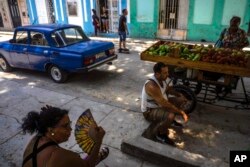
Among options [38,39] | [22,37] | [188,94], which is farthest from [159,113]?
[22,37]

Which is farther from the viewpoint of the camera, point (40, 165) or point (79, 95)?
point (79, 95)

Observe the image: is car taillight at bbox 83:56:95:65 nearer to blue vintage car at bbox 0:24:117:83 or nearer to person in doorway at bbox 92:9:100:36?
blue vintage car at bbox 0:24:117:83

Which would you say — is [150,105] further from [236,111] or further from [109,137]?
[236,111]

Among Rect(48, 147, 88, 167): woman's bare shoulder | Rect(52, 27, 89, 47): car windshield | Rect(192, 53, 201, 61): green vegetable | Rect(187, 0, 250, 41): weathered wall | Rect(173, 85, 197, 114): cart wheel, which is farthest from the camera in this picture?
Rect(187, 0, 250, 41): weathered wall

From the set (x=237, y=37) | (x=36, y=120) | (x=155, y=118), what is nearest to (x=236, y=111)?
(x=237, y=37)

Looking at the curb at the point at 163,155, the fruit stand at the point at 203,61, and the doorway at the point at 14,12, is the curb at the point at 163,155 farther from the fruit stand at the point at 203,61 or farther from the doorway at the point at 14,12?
the doorway at the point at 14,12

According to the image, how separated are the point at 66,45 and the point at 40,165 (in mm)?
5415

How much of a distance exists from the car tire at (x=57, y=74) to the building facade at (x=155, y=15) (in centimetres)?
785

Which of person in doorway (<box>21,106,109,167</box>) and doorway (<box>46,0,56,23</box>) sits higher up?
doorway (<box>46,0,56,23</box>)

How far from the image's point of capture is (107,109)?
5555 millimetres

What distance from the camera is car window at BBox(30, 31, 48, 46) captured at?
23.5 ft

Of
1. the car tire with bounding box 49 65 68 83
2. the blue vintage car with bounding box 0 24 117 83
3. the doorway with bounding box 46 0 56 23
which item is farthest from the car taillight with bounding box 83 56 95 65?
the doorway with bounding box 46 0 56 23

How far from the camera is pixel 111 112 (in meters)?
5.41

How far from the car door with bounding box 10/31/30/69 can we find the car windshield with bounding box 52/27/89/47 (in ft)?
3.97
